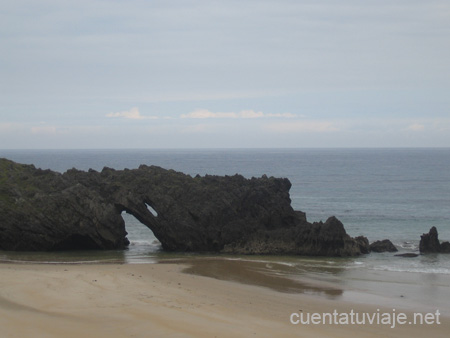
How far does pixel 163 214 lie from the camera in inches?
1280

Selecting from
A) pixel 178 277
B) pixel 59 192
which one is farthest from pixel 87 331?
pixel 59 192

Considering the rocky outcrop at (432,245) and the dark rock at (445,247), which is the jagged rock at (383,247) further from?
the dark rock at (445,247)

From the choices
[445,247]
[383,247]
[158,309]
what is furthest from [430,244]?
[158,309]

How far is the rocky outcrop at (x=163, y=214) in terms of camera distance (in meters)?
30.8

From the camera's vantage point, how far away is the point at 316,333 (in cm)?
1549

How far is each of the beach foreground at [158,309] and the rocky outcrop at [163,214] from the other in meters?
7.25

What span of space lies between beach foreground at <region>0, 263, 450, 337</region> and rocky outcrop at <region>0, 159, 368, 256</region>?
725 cm

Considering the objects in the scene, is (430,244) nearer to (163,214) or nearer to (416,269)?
(416,269)

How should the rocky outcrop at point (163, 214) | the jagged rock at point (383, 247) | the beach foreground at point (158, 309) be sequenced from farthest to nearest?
1. the jagged rock at point (383, 247)
2. the rocky outcrop at point (163, 214)
3. the beach foreground at point (158, 309)

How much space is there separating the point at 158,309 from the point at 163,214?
15.8 meters

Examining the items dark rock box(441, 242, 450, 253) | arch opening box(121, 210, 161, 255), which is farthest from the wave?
arch opening box(121, 210, 161, 255)

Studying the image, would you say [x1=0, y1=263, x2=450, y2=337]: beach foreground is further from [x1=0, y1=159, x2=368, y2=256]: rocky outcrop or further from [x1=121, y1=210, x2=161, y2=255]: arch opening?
[x1=121, y1=210, x2=161, y2=255]: arch opening

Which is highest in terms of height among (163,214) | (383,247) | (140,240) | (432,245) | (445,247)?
(163,214)

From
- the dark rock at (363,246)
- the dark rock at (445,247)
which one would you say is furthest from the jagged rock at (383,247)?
the dark rock at (445,247)
